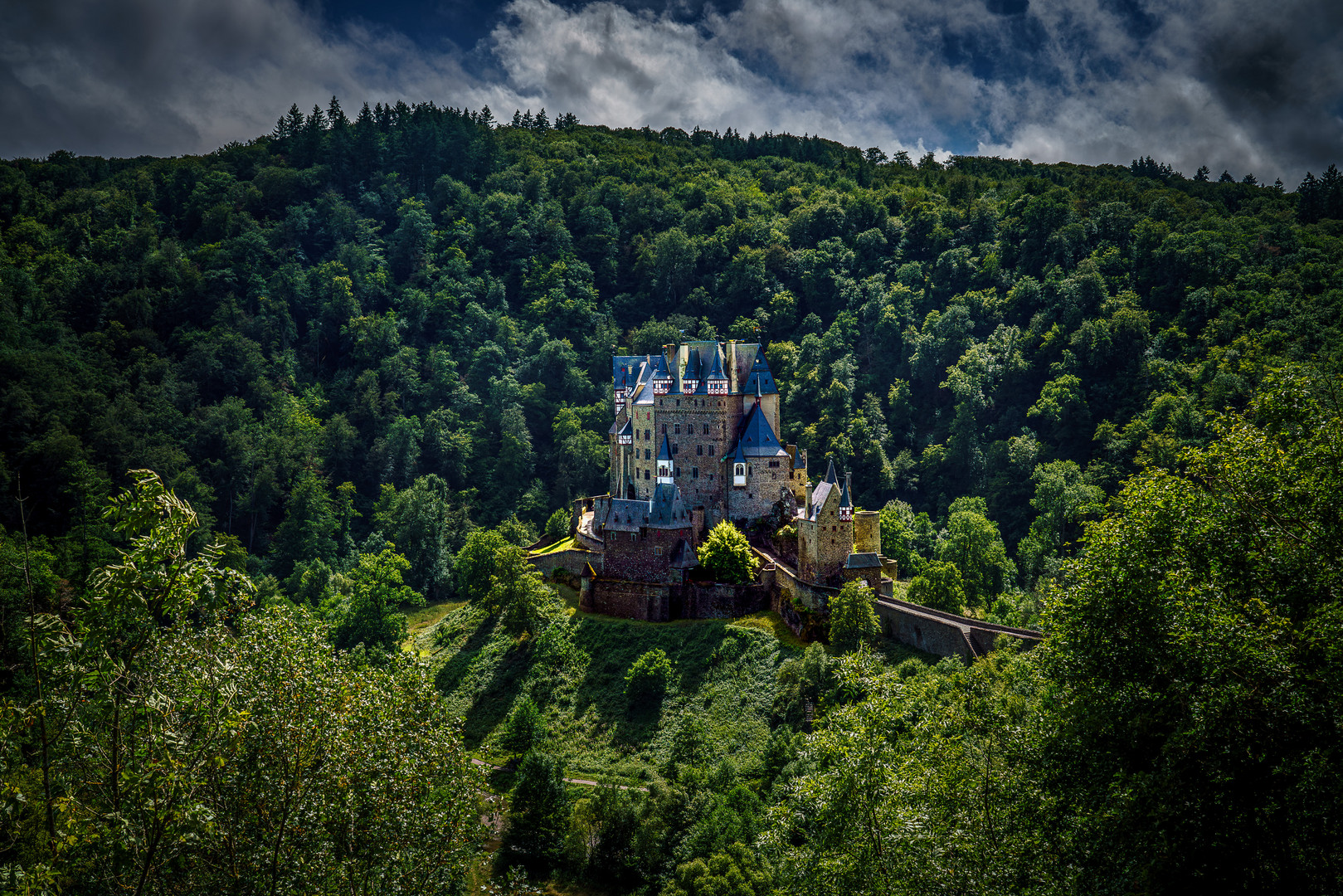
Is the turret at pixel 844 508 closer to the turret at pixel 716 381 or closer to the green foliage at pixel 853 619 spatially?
the green foliage at pixel 853 619

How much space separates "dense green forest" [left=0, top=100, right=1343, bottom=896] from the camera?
16125 mm

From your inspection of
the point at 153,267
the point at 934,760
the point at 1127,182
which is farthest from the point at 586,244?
the point at 934,760

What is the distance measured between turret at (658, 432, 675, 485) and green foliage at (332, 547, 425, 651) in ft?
63.5

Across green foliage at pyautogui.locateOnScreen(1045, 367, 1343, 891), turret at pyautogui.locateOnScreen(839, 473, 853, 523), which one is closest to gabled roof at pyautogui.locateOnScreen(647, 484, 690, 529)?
turret at pyautogui.locateOnScreen(839, 473, 853, 523)

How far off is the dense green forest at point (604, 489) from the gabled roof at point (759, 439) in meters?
11.1

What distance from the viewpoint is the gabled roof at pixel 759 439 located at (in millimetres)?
54719

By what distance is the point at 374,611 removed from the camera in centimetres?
6166

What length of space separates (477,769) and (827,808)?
25.0ft

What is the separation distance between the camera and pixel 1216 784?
1762 cm

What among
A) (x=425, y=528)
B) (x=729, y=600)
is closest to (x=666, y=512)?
(x=729, y=600)

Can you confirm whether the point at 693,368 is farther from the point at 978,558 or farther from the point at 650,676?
the point at 978,558

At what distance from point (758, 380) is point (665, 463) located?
749cm

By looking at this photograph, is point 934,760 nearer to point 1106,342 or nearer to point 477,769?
point 477,769

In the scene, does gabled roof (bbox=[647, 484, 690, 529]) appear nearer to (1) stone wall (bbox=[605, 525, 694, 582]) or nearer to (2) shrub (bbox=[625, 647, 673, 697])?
(1) stone wall (bbox=[605, 525, 694, 582])
